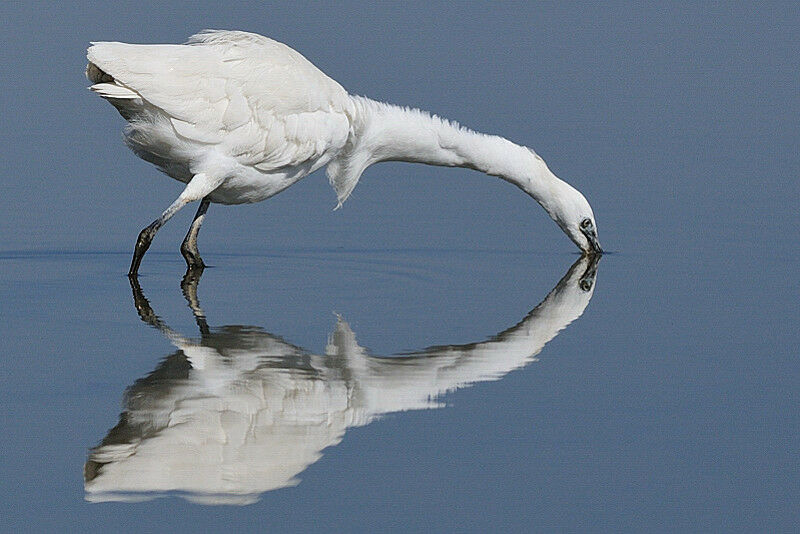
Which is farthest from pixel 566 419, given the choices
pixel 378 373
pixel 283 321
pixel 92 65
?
pixel 92 65

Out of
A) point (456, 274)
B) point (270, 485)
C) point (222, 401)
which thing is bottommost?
point (270, 485)

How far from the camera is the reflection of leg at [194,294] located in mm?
11719

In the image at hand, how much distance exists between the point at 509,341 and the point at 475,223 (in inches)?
245

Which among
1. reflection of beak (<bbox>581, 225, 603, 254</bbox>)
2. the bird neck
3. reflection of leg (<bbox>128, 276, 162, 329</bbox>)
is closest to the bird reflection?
reflection of leg (<bbox>128, 276, 162, 329</bbox>)

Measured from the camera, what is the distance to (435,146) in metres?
15.3

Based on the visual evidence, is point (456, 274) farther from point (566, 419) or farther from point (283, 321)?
point (566, 419)

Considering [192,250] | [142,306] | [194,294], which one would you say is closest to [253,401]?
[142,306]

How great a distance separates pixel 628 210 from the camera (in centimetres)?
1870

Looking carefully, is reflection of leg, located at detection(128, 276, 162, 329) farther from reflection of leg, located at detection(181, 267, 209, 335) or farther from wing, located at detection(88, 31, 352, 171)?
wing, located at detection(88, 31, 352, 171)

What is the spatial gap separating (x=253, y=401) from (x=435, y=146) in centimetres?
656

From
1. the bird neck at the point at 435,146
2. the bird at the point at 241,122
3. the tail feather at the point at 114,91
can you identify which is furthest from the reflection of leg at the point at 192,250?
the tail feather at the point at 114,91

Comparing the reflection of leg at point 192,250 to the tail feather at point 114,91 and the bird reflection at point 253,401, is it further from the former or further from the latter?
the bird reflection at point 253,401

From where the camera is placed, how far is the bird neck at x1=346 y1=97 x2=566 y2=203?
48.9 feet

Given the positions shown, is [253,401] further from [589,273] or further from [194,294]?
[589,273]
